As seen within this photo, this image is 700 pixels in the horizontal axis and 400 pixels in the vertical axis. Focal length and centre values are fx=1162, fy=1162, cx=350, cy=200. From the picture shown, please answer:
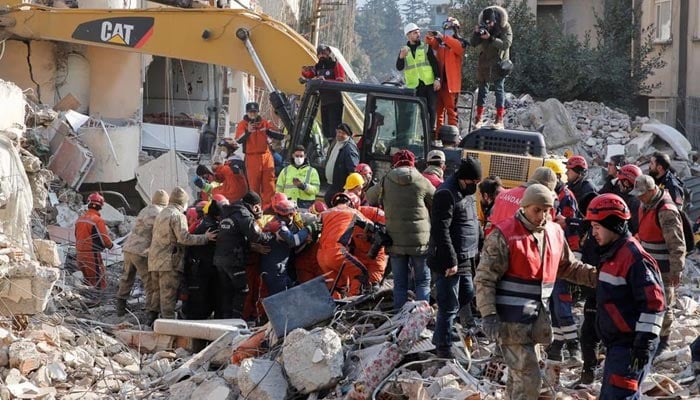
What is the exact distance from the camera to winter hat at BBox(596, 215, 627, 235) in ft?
23.5

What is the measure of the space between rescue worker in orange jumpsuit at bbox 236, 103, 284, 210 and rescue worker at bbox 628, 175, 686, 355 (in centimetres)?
654

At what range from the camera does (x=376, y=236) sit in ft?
35.3

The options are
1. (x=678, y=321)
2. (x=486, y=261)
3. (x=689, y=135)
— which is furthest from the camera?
(x=689, y=135)

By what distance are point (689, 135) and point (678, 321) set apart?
47.0ft

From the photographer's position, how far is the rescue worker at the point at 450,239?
9422 mm

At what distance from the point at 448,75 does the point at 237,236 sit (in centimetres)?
349

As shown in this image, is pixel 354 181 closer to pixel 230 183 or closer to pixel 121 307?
pixel 121 307

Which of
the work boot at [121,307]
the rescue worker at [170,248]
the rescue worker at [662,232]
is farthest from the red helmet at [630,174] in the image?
the work boot at [121,307]

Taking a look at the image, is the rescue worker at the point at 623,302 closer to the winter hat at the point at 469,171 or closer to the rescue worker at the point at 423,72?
the winter hat at the point at 469,171

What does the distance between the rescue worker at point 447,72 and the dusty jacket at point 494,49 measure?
11.4 inches

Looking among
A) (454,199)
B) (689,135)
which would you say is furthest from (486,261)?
(689,135)

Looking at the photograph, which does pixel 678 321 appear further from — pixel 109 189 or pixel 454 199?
pixel 109 189

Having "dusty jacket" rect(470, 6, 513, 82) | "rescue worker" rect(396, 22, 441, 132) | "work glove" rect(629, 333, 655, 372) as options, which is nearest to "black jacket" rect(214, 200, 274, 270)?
"rescue worker" rect(396, 22, 441, 132)

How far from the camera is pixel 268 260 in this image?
12.2m
